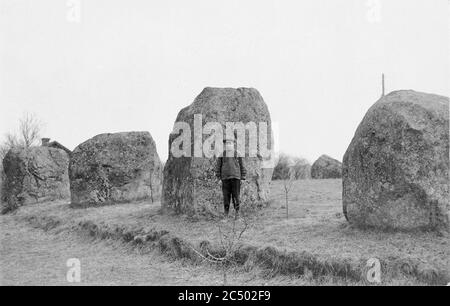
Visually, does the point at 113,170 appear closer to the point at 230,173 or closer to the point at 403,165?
the point at 230,173

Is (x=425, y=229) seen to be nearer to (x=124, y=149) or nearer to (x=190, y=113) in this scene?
(x=190, y=113)

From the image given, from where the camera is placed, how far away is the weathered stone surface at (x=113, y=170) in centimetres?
1809

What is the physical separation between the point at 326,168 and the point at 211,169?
663 inches

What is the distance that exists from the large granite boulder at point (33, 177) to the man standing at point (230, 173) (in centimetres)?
1229

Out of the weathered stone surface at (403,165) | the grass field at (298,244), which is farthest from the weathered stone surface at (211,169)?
the weathered stone surface at (403,165)

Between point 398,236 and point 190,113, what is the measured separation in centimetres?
618

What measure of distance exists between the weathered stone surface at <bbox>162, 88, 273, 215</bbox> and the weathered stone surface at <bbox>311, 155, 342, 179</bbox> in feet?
49.5

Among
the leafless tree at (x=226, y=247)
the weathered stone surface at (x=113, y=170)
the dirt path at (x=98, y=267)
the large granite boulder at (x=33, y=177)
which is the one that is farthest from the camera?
the large granite boulder at (x=33, y=177)

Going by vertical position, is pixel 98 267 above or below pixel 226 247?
below

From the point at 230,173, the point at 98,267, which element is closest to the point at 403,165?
the point at 230,173

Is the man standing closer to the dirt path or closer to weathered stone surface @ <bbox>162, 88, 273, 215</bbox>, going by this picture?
weathered stone surface @ <bbox>162, 88, 273, 215</bbox>

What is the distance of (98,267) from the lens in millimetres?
10078

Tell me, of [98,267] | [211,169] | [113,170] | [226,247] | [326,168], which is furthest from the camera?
[326,168]

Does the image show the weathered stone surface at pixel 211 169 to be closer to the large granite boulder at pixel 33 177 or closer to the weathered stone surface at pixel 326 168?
the large granite boulder at pixel 33 177
